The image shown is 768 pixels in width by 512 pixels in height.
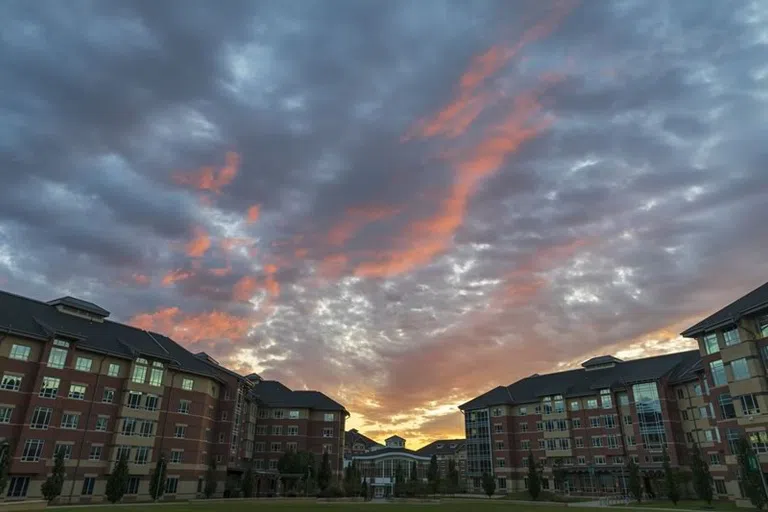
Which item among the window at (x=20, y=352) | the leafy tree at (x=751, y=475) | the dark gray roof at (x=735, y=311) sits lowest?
the leafy tree at (x=751, y=475)

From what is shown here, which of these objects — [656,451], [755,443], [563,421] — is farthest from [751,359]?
[563,421]

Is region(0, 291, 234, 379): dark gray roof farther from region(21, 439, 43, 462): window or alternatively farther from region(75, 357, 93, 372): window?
region(21, 439, 43, 462): window

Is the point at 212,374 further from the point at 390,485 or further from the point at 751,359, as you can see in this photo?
the point at 751,359

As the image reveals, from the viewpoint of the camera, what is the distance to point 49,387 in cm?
5103

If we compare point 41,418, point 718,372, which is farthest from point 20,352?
point 718,372

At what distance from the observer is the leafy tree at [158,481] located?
184 feet

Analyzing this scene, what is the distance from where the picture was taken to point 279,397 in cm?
9675

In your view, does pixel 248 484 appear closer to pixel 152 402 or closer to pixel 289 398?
pixel 152 402

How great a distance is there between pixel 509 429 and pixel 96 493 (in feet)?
239

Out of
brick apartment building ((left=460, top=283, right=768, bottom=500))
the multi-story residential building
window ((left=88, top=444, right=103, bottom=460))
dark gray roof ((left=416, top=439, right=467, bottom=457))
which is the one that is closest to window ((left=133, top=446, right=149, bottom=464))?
window ((left=88, top=444, right=103, bottom=460))

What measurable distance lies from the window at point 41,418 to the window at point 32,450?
136 cm

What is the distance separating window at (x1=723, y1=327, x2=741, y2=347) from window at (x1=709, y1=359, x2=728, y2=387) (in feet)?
8.00

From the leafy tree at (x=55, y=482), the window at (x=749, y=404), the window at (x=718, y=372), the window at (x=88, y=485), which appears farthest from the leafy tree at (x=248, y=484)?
the window at (x=749, y=404)

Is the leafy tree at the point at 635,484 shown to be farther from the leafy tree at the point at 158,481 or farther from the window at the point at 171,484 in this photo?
the window at the point at 171,484
